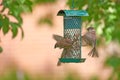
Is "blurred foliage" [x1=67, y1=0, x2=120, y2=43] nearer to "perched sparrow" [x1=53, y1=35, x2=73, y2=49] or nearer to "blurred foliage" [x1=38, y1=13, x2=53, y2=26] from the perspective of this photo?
"perched sparrow" [x1=53, y1=35, x2=73, y2=49]

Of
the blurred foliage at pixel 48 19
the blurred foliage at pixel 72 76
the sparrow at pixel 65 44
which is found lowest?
the blurred foliage at pixel 72 76

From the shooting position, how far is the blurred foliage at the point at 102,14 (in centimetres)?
453

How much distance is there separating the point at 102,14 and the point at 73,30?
0.60 meters

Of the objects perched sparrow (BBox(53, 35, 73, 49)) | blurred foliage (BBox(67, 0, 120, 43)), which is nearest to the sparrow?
perched sparrow (BBox(53, 35, 73, 49))

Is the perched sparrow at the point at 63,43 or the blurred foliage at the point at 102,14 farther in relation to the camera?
the blurred foliage at the point at 102,14

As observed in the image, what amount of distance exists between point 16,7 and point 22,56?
4573 millimetres

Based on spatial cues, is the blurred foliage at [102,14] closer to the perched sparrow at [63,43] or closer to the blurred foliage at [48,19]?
the perched sparrow at [63,43]

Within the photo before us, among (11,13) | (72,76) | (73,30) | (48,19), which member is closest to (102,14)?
(73,30)

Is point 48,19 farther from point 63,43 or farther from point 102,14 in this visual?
point 63,43

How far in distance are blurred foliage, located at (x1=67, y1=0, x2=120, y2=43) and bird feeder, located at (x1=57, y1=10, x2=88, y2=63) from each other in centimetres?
41

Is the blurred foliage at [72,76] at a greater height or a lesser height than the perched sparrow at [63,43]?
lesser

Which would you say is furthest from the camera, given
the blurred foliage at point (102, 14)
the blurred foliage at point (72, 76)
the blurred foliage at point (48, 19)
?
the blurred foliage at point (72, 76)

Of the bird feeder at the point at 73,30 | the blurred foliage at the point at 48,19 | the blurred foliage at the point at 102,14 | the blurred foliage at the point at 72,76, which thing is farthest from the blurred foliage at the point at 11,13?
the blurred foliage at the point at 72,76

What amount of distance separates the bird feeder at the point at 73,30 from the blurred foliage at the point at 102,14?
41cm
